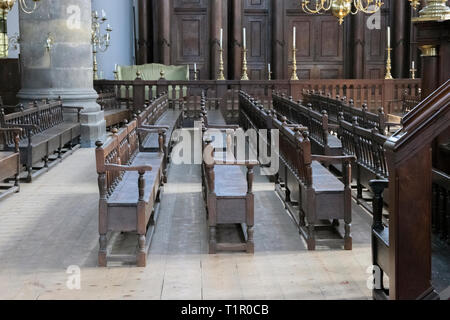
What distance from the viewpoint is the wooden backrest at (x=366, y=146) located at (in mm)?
6633

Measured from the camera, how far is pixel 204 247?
5801mm

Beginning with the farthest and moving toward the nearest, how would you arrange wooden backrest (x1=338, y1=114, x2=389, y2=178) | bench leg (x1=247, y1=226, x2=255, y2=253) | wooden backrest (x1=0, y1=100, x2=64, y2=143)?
1. wooden backrest (x1=0, y1=100, x2=64, y2=143)
2. wooden backrest (x1=338, y1=114, x2=389, y2=178)
3. bench leg (x1=247, y1=226, x2=255, y2=253)

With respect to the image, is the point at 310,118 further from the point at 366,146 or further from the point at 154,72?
the point at 154,72

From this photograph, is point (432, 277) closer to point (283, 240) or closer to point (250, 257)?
point (250, 257)

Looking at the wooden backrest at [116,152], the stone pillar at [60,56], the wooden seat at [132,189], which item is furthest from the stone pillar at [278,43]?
the wooden seat at [132,189]

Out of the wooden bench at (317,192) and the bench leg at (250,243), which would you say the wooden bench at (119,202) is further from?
the wooden bench at (317,192)

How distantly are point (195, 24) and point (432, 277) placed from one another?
1672 centimetres

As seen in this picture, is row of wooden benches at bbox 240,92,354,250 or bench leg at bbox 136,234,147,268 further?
row of wooden benches at bbox 240,92,354,250

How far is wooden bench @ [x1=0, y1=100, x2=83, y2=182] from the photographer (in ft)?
28.9

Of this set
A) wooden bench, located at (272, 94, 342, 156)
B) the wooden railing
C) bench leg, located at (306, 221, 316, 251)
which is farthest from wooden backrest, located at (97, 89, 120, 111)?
bench leg, located at (306, 221, 316, 251)

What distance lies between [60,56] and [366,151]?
21.9 ft

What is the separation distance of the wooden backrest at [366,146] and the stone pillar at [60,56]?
5.68 metres

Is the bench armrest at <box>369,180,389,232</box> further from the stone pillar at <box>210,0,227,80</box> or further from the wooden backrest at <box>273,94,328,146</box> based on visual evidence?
the stone pillar at <box>210,0,227,80</box>
